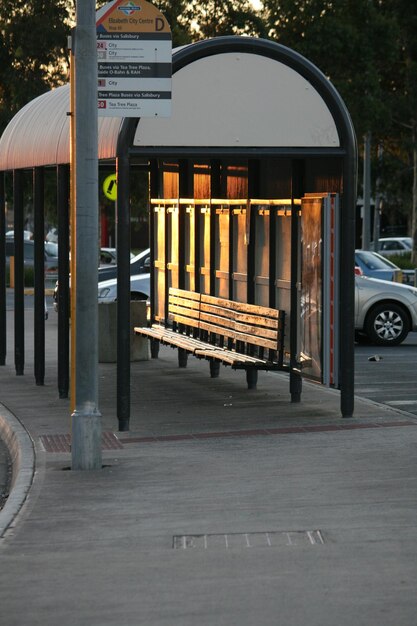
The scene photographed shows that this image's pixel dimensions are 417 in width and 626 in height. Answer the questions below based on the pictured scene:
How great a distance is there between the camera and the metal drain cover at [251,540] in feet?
25.5

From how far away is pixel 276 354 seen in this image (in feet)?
45.2

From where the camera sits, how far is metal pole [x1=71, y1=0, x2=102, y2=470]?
1039 cm

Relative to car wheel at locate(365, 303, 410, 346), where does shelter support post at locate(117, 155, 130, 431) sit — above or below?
above

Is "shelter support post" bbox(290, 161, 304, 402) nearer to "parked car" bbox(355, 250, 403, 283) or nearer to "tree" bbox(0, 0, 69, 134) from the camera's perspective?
"parked car" bbox(355, 250, 403, 283)

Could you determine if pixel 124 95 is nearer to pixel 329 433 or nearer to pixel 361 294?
pixel 329 433

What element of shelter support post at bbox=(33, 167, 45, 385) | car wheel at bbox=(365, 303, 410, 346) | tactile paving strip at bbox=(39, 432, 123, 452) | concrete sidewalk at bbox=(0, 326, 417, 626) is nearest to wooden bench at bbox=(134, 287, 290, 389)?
concrete sidewalk at bbox=(0, 326, 417, 626)

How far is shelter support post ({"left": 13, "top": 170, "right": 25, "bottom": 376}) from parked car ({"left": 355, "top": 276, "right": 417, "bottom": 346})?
6.38m

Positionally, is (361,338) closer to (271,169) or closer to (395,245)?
(271,169)

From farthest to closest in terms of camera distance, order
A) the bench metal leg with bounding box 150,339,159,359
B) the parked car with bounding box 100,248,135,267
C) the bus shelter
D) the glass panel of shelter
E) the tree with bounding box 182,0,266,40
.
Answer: the parked car with bounding box 100,248,135,267 < the tree with bounding box 182,0,266,40 < the bench metal leg with bounding box 150,339,159,359 < the glass panel of shelter < the bus shelter

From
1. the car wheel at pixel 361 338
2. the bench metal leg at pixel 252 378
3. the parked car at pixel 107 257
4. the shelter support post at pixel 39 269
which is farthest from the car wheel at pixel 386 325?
the parked car at pixel 107 257

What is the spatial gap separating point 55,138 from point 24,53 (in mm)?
24294

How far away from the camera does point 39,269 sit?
15.9 metres

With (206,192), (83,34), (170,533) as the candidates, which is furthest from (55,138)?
(170,533)

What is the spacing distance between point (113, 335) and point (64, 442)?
24.3 feet
